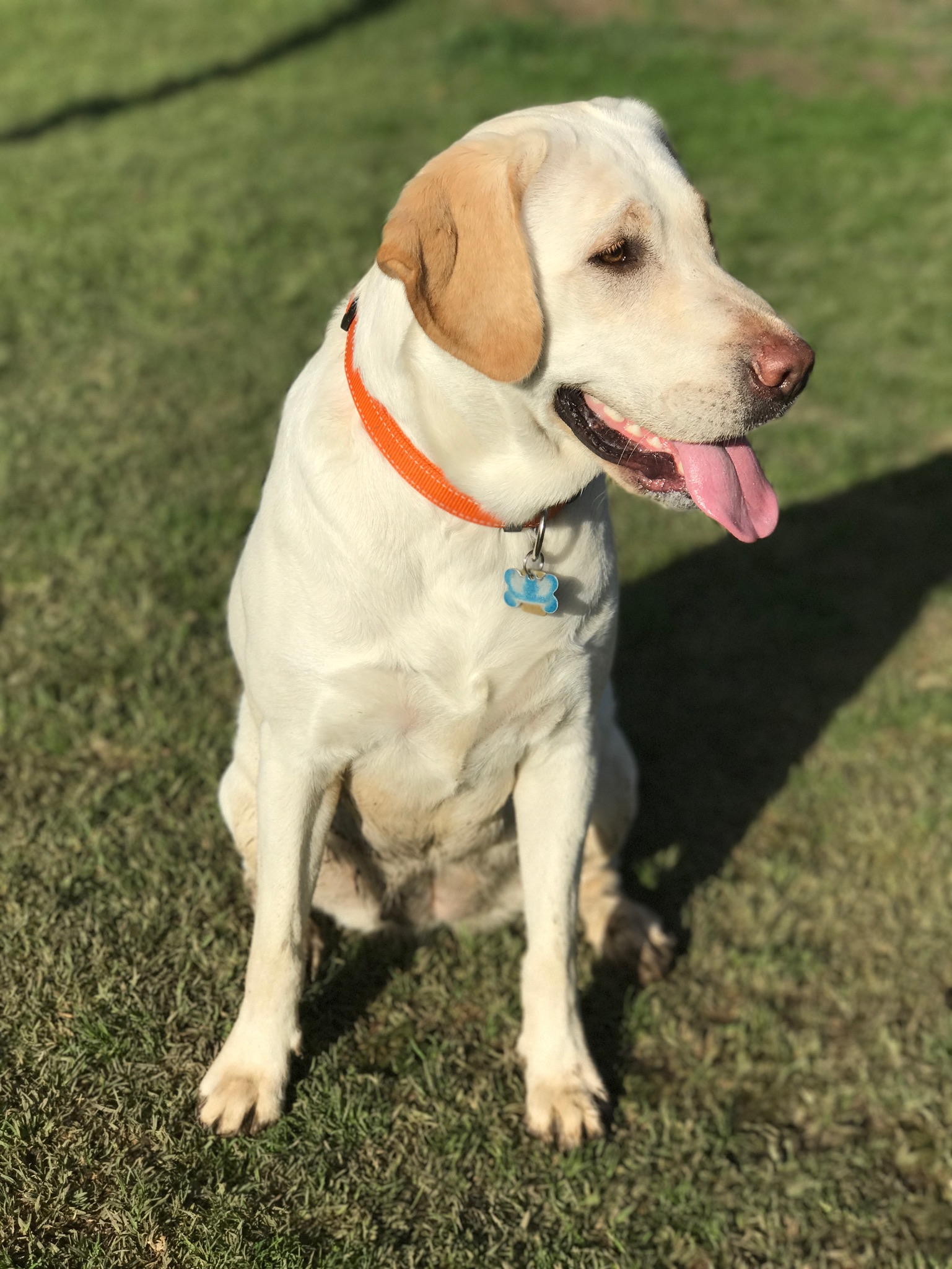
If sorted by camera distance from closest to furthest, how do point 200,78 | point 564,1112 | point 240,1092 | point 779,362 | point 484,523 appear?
point 779,362, point 484,523, point 240,1092, point 564,1112, point 200,78

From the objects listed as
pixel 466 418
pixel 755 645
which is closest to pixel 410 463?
pixel 466 418

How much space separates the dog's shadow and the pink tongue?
1459mm

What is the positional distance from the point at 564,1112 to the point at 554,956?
0.35 m

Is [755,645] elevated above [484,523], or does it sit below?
below

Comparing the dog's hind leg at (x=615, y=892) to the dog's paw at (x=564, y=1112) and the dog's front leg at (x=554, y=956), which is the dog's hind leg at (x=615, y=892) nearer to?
the dog's front leg at (x=554, y=956)

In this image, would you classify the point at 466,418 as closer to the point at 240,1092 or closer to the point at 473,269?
the point at 473,269

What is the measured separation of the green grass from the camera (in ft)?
8.70

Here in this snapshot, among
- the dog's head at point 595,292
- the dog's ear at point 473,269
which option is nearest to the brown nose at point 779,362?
the dog's head at point 595,292

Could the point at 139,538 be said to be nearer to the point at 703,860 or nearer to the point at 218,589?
the point at 218,589

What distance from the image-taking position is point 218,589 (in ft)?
15.1

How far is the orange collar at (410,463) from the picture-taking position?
2.36 m

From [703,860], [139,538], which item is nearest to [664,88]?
[139,538]

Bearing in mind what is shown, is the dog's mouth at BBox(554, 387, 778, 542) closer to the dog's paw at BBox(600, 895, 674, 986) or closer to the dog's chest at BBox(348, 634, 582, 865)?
the dog's chest at BBox(348, 634, 582, 865)

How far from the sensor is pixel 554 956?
2.85m
